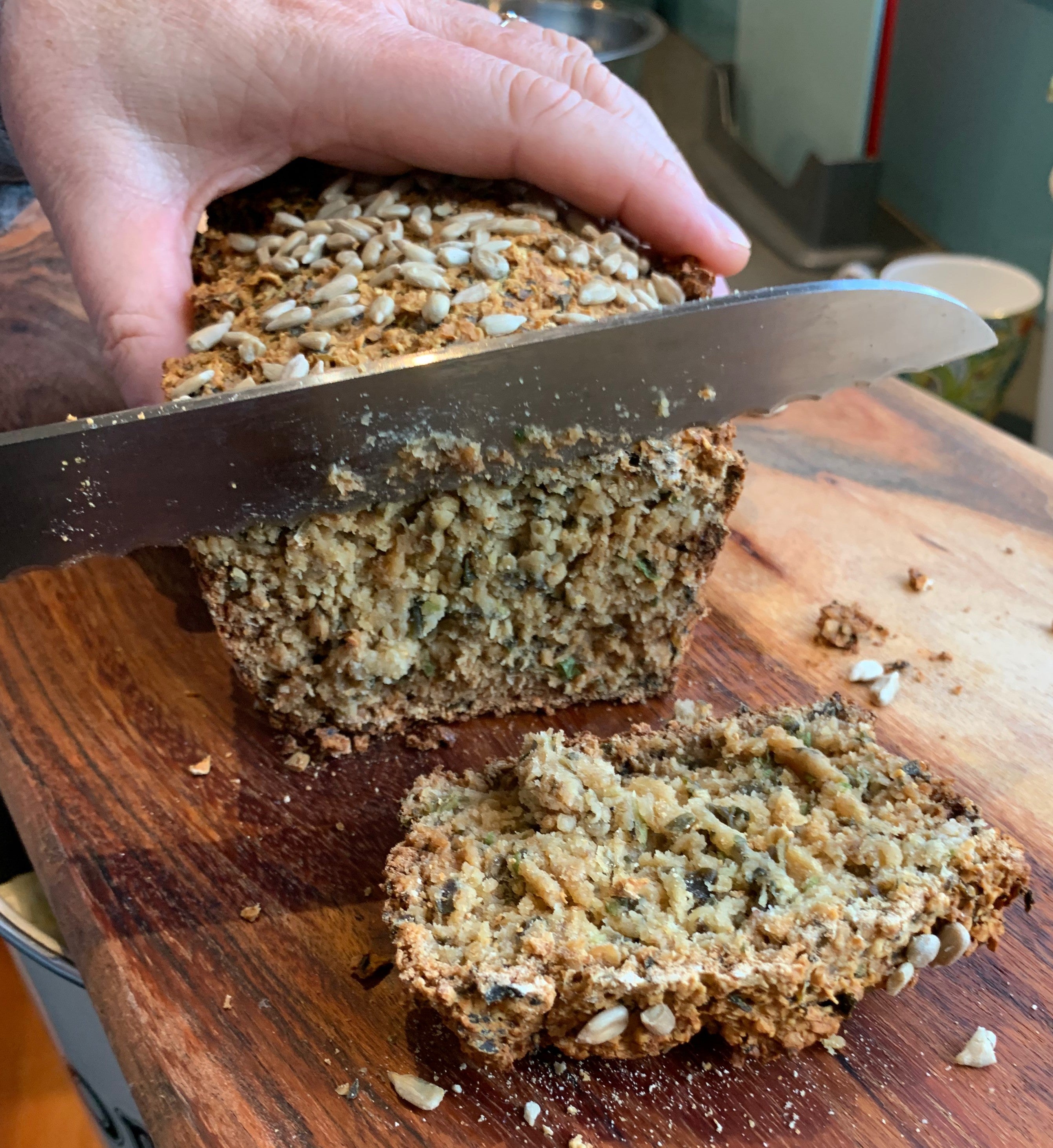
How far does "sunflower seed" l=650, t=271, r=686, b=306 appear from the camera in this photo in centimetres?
216

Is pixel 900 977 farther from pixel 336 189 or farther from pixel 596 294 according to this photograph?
pixel 336 189

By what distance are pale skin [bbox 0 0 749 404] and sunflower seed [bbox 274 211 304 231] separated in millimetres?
209

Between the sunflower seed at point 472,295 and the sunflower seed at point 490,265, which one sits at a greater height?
the sunflower seed at point 490,265

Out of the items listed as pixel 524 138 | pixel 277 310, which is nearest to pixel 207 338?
pixel 277 310

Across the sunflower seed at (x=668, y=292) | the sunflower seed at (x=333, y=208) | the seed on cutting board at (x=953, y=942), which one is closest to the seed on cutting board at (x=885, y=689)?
the seed on cutting board at (x=953, y=942)

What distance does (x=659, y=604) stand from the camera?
7.25 ft

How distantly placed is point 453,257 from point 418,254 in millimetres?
70

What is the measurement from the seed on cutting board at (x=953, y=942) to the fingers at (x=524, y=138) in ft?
4.80

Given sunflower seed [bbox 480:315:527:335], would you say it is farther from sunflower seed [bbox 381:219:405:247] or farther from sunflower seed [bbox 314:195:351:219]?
sunflower seed [bbox 314:195:351:219]

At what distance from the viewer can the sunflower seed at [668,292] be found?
2156mm

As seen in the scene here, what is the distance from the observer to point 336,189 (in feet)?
7.66

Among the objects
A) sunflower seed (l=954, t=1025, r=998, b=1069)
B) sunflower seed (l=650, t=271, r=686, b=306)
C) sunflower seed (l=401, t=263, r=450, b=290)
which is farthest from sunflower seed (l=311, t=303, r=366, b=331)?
sunflower seed (l=954, t=1025, r=998, b=1069)

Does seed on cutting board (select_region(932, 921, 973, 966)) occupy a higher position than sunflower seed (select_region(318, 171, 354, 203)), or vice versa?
sunflower seed (select_region(318, 171, 354, 203))

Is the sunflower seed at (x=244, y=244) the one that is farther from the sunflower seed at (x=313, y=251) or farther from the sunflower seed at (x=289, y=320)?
the sunflower seed at (x=289, y=320)
